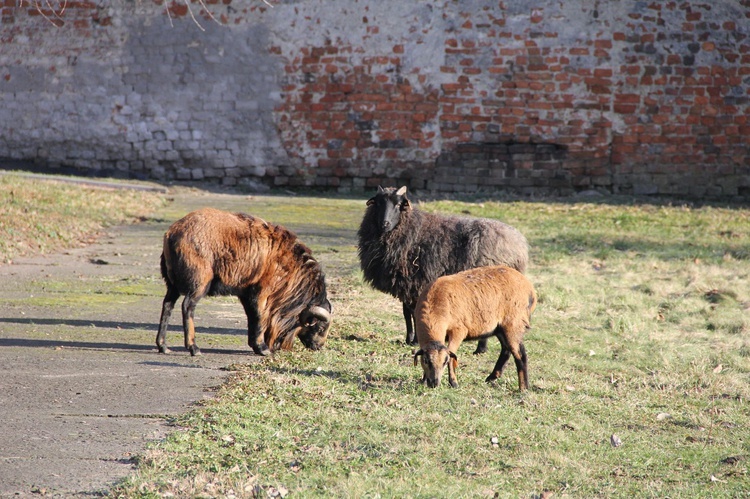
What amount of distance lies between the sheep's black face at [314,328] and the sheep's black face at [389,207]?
43.6 inches

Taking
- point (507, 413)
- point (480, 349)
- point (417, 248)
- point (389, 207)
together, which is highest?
point (389, 207)

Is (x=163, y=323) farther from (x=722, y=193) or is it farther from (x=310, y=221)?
(x=722, y=193)

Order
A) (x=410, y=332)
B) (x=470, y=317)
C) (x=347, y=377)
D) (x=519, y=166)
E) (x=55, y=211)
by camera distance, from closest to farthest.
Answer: (x=470, y=317) → (x=347, y=377) → (x=410, y=332) → (x=55, y=211) → (x=519, y=166)

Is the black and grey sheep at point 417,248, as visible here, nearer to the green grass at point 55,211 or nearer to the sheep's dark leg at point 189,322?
the sheep's dark leg at point 189,322

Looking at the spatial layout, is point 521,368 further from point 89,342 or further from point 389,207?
point 89,342

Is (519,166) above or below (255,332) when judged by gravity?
above

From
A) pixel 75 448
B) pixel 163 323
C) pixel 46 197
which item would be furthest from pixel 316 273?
pixel 46 197

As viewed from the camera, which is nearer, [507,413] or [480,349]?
[507,413]

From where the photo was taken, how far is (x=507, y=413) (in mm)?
5641

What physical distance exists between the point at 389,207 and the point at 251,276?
1530 millimetres

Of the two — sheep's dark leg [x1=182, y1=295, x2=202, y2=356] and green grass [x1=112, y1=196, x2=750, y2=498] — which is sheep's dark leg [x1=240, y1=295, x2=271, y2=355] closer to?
green grass [x1=112, y1=196, x2=750, y2=498]

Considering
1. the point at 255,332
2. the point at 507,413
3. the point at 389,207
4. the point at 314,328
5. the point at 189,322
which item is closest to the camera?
the point at 507,413

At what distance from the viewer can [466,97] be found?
16.9 meters

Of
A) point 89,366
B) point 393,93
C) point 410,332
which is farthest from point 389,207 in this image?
point 393,93
